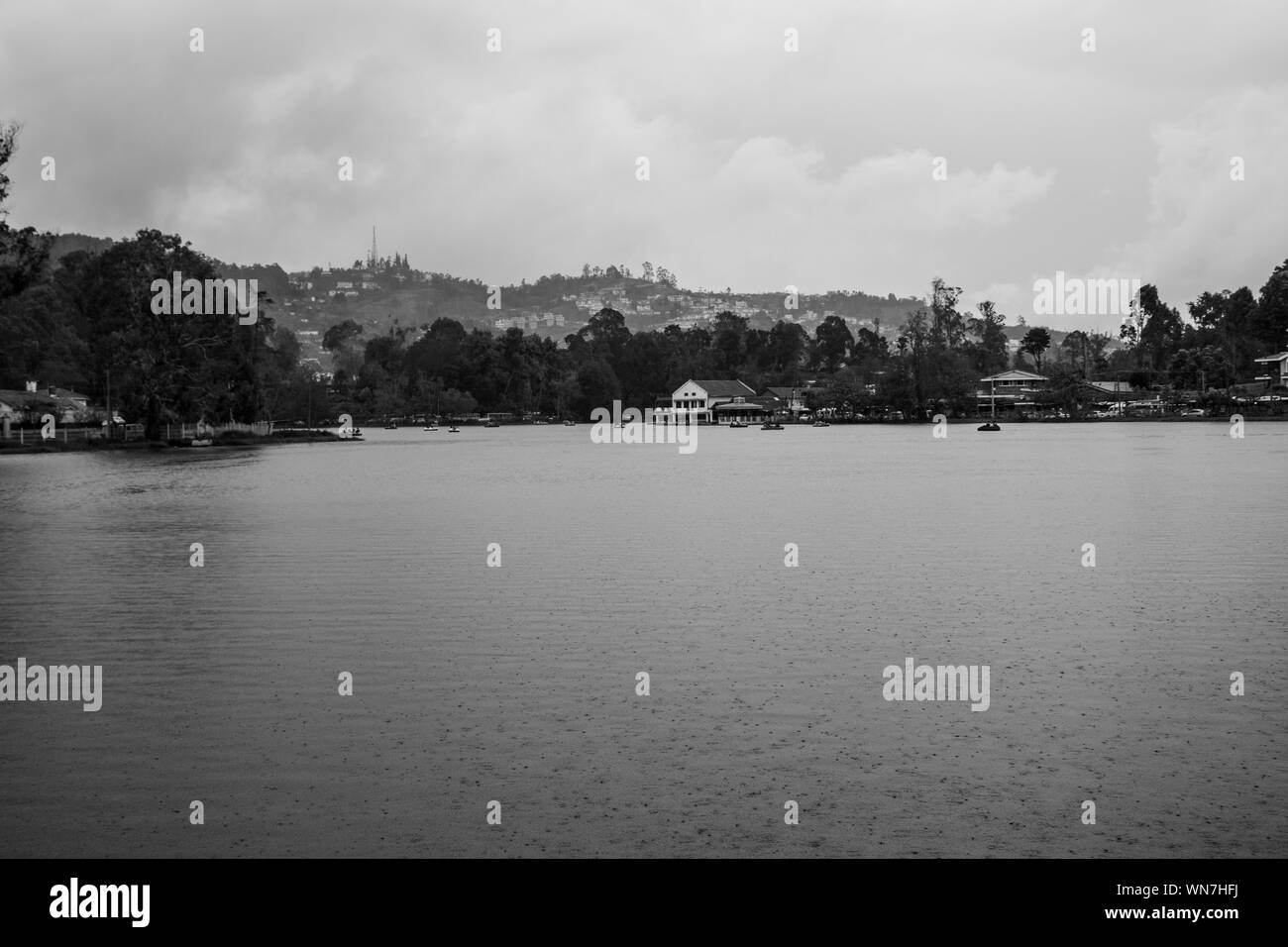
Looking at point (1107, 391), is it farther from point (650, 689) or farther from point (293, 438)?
point (650, 689)

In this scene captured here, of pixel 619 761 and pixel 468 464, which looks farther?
pixel 468 464

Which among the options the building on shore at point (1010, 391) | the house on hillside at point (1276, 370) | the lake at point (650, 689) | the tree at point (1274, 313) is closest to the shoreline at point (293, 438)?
the building on shore at point (1010, 391)

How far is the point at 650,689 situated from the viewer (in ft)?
44.0

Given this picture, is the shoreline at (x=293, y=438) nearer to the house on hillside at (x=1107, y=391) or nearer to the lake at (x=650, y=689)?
the house on hillside at (x=1107, y=391)

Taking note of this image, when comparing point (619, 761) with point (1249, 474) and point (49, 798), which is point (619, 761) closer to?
point (49, 798)

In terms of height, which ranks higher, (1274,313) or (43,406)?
(1274,313)

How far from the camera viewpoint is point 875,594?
2008 cm

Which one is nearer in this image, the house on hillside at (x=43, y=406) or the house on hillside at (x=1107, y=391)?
Answer: the house on hillside at (x=43, y=406)

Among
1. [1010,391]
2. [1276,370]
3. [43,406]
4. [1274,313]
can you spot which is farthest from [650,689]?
[1010,391]

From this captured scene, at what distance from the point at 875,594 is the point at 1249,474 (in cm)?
3492

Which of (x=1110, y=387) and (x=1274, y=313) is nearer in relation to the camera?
(x=1274, y=313)

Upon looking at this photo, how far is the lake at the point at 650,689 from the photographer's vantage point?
9.20 meters

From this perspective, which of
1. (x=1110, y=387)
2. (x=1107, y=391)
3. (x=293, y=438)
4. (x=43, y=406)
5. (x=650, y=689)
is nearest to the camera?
(x=650, y=689)

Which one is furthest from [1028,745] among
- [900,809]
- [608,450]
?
[608,450]
